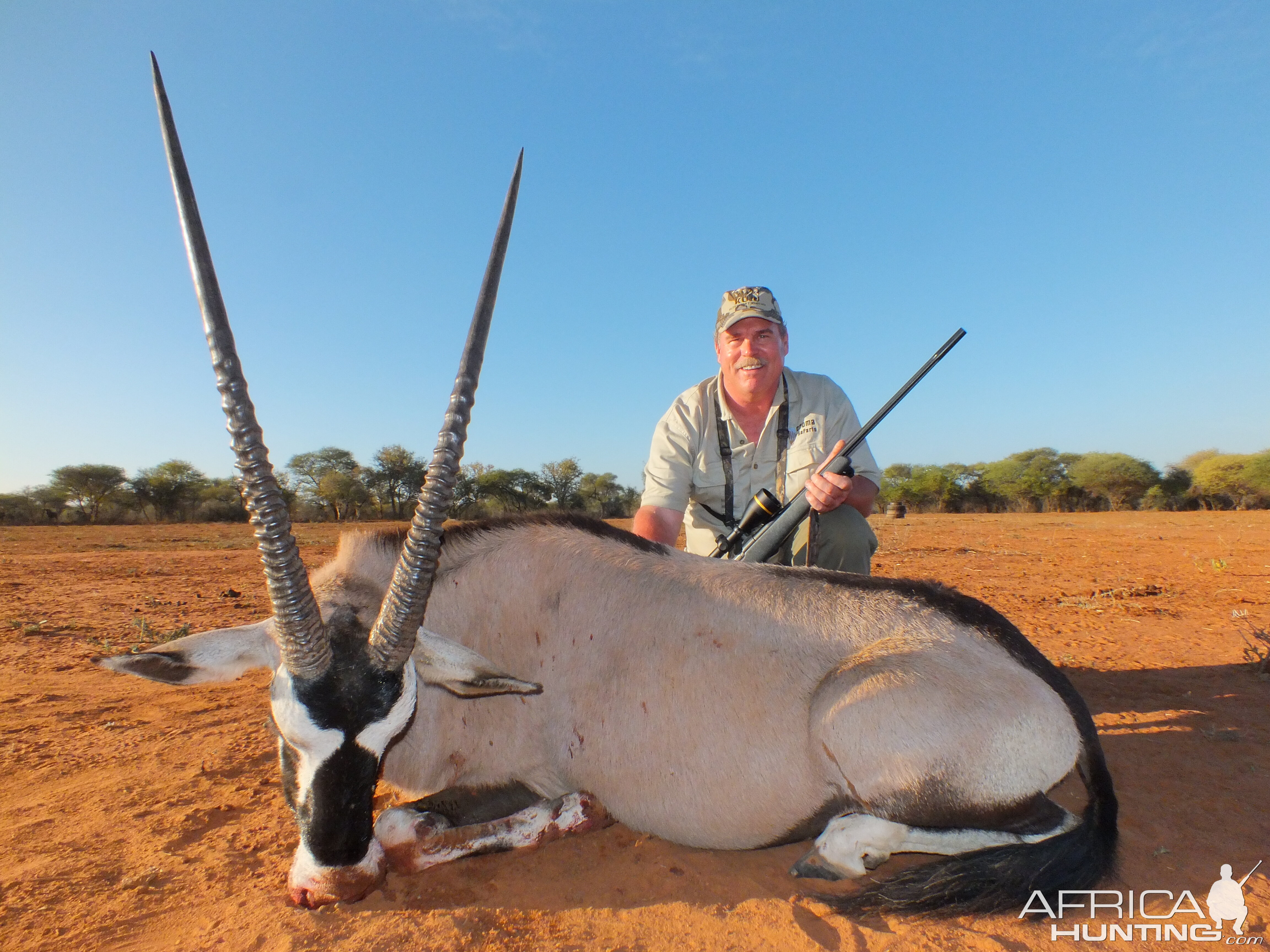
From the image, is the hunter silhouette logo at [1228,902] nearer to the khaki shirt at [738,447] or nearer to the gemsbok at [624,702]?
the gemsbok at [624,702]

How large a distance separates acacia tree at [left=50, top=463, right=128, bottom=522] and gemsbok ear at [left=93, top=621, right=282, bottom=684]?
43.5 metres

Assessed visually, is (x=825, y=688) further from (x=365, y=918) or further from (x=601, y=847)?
(x=365, y=918)

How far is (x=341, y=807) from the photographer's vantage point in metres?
2.47

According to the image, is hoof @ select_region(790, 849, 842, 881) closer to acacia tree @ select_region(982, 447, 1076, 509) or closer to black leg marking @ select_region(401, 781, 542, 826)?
black leg marking @ select_region(401, 781, 542, 826)

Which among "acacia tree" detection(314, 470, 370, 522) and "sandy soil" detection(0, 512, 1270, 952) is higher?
"acacia tree" detection(314, 470, 370, 522)

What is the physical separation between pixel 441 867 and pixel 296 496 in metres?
38.7

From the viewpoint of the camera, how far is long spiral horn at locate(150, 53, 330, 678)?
2.31 metres

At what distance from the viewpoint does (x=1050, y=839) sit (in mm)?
2748

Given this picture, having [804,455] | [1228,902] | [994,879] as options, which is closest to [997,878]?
[994,879]

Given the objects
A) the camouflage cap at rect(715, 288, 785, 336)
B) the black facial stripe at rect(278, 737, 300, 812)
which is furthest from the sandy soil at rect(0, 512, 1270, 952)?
the camouflage cap at rect(715, 288, 785, 336)

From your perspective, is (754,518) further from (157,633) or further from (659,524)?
→ (157,633)

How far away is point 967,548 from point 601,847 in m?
15.4

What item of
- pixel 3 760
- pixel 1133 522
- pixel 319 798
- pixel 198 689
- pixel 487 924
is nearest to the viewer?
pixel 319 798

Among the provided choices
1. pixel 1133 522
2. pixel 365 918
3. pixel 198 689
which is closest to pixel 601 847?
pixel 365 918
